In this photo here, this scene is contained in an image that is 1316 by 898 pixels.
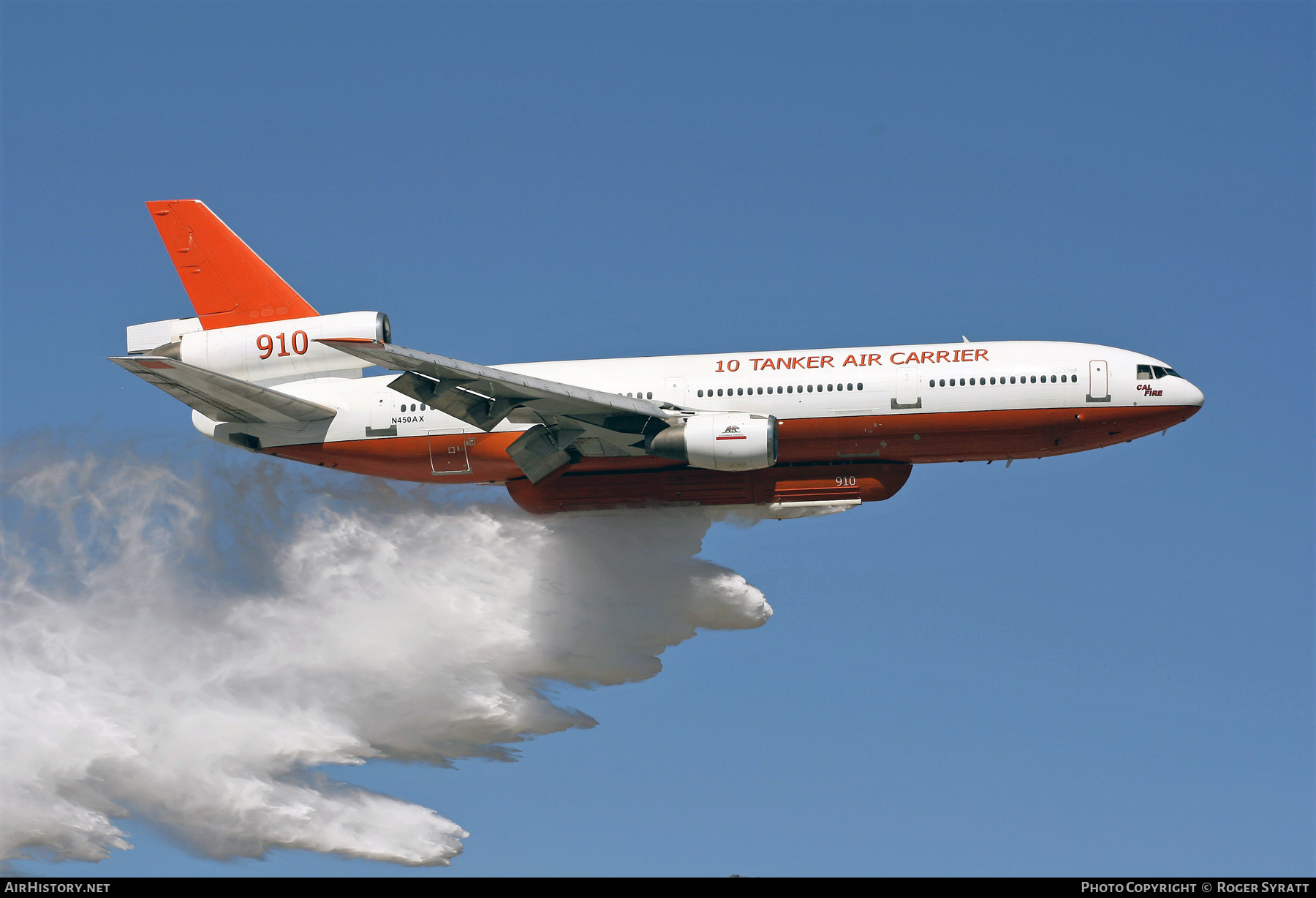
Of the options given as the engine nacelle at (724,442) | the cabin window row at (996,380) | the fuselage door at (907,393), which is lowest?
the engine nacelle at (724,442)

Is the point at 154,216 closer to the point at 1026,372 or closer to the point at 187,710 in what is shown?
the point at 187,710

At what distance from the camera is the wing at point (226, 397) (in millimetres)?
46031

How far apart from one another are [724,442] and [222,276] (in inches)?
731

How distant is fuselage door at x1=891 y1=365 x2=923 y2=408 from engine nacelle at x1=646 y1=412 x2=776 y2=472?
156 inches

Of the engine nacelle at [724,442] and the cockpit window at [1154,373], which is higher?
the cockpit window at [1154,373]

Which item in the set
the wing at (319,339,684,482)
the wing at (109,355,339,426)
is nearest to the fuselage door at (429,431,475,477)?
the wing at (319,339,684,482)

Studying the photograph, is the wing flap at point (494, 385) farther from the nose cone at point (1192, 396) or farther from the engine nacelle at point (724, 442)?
the nose cone at point (1192, 396)

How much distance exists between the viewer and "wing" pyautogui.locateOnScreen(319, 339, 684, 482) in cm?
4288

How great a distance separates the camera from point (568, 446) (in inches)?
1860

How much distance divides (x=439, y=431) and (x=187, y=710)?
11.8 meters

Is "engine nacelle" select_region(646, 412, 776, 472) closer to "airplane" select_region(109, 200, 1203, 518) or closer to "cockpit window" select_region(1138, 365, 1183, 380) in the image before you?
"airplane" select_region(109, 200, 1203, 518)

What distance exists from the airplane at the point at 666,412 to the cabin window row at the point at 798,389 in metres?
0.06

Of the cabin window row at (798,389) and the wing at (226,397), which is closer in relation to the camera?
the wing at (226,397)

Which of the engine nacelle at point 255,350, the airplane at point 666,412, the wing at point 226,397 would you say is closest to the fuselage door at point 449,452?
the airplane at point 666,412
